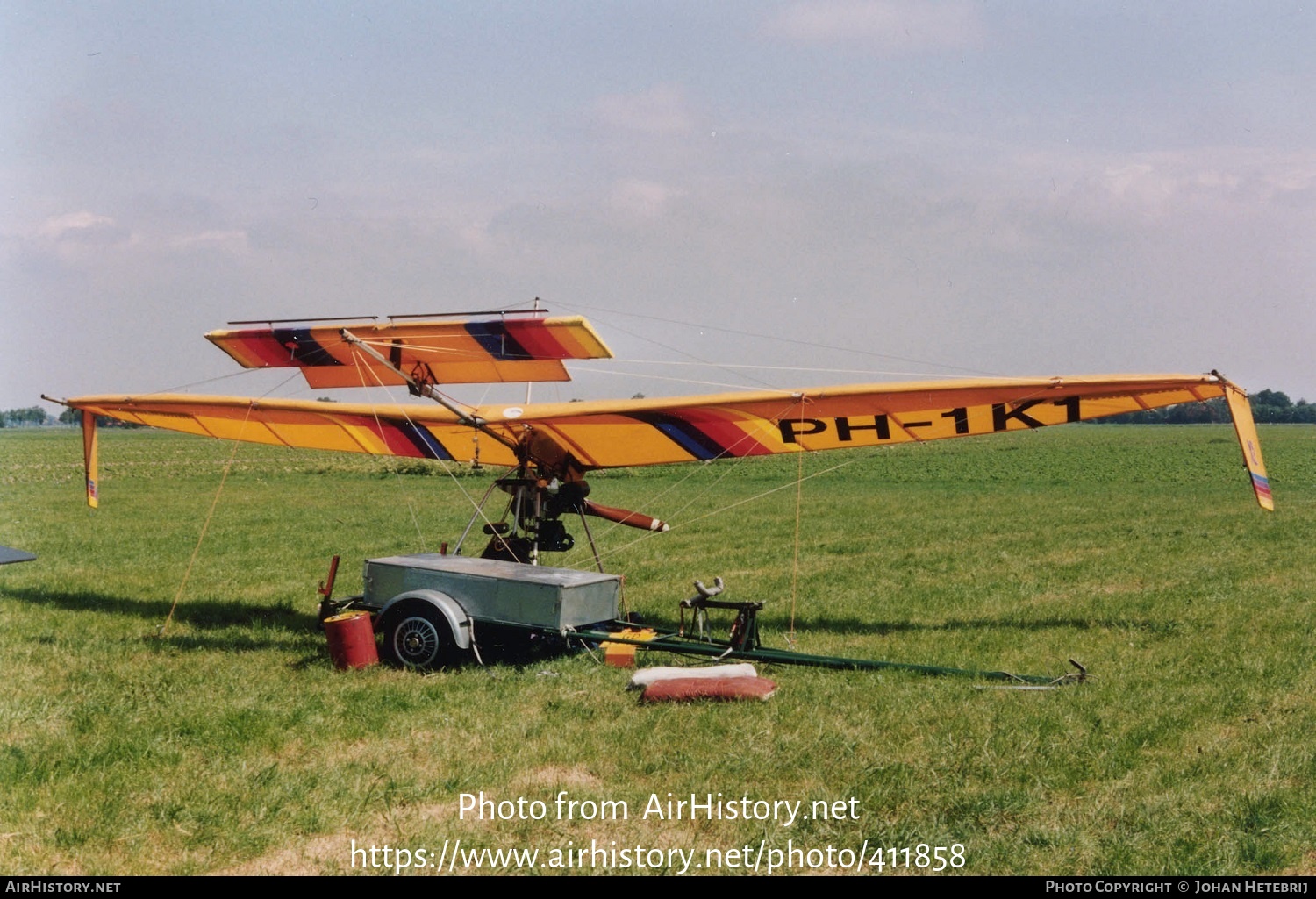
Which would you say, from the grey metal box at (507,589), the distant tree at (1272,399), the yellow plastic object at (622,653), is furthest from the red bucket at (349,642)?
the distant tree at (1272,399)

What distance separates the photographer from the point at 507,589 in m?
9.14

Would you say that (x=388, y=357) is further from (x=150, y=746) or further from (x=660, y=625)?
(x=150, y=746)

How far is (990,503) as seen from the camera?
2755cm

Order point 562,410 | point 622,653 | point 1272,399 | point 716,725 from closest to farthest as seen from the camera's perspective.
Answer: point 716,725 < point 622,653 < point 562,410 < point 1272,399

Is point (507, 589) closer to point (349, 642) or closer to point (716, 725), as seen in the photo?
point (349, 642)

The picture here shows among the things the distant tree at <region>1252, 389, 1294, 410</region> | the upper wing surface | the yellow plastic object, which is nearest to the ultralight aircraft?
the upper wing surface

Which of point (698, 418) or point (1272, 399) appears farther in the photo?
point (1272, 399)

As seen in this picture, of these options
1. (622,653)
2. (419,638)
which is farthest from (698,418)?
(419,638)

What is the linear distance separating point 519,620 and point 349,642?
62.4 inches

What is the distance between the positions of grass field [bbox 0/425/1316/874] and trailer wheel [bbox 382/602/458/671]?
0.29 metres

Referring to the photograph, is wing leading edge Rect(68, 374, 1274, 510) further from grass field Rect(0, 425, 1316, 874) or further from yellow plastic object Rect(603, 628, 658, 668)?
yellow plastic object Rect(603, 628, 658, 668)

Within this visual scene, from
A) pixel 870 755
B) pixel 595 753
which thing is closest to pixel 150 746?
pixel 595 753

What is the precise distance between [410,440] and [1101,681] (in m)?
8.69

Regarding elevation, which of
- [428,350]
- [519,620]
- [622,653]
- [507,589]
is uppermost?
[428,350]
